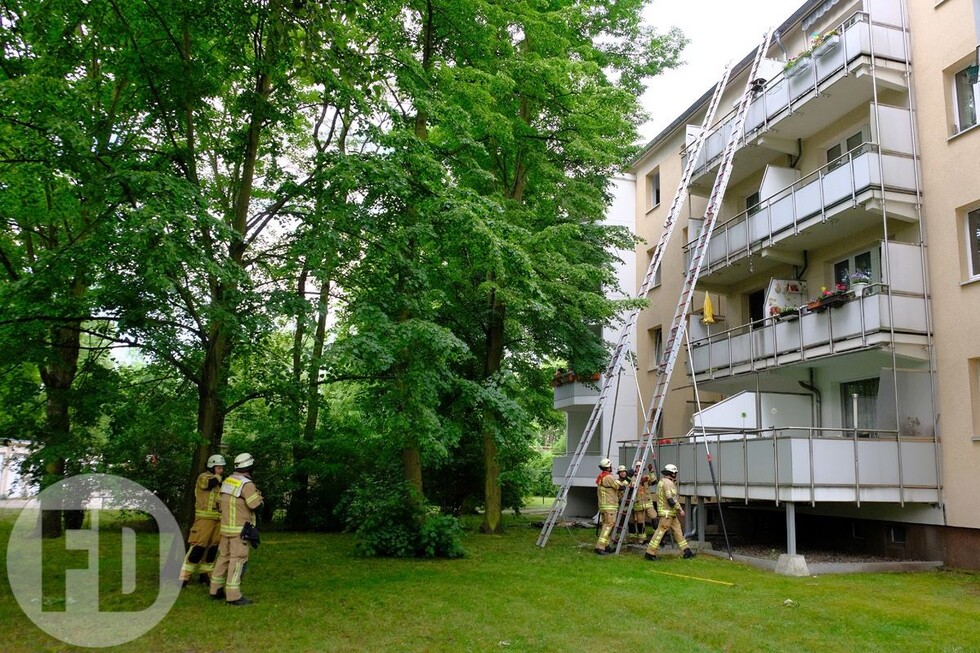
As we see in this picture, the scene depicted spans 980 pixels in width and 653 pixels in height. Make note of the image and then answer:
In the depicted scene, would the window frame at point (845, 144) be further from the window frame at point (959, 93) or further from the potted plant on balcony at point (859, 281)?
the potted plant on balcony at point (859, 281)

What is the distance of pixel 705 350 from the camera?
19078mm

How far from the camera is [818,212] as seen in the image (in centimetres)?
1558

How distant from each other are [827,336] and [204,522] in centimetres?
1210

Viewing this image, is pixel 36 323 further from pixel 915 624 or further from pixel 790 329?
pixel 790 329

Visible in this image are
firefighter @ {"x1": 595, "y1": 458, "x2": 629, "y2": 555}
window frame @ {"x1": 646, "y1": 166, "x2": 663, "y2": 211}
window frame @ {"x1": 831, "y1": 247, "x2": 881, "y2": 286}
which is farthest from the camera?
window frame @ {"x1": 646, "y1": 166, "x2": 663, "y2": 211}

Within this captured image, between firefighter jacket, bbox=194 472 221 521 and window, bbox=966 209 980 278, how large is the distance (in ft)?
44.2

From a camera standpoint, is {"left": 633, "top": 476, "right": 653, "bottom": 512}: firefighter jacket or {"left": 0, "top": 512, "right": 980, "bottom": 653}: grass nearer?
{"left": 0, "top": 512, "right": 980, "bottom": 653}: grass

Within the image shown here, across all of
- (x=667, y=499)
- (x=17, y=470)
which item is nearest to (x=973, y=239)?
(x=667, y=499)

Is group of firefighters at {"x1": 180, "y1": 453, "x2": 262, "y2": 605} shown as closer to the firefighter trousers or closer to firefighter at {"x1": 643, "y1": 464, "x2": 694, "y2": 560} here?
the firefighter trousers

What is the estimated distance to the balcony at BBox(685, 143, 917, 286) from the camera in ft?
47.3

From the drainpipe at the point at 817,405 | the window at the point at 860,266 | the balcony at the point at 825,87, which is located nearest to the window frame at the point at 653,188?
the balcony at the point at 825,87

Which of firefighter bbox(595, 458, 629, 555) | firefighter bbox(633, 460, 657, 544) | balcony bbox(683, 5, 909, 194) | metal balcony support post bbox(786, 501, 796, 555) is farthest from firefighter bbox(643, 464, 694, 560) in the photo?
balcony bbox(683, 5, 909, 194)

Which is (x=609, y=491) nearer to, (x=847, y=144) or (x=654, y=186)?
(x=847, y=144)

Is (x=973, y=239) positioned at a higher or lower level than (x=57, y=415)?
higher
